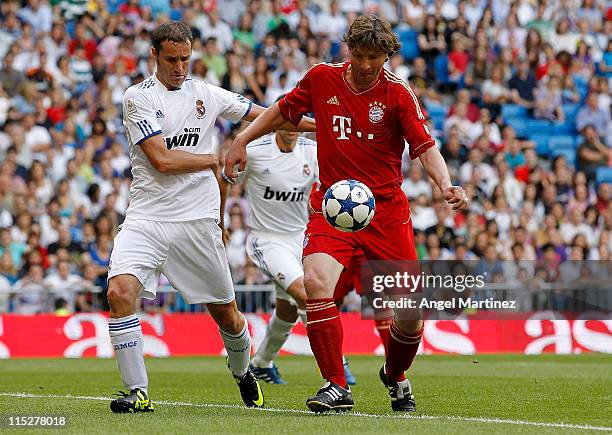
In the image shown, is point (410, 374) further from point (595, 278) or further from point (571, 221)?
point (571, 221)

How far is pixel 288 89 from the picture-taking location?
22.8 metres

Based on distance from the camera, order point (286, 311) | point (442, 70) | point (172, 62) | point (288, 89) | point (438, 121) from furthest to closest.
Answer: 1. point (442, 70)
2. point (438, 121)
3. point (288, 89)
4. point (286, 311)
5. point (172, 62)

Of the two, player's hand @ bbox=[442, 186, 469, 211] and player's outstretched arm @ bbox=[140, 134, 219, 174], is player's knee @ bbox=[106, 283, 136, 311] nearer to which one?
player's outstretched arm @ bbox=[140, 134, 219, 174]

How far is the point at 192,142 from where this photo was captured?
9.44 meters

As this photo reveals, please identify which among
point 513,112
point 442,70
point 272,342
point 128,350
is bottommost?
point 272,342

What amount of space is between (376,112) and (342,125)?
259mm

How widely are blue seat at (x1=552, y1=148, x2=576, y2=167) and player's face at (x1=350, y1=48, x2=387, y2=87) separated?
50.9ft

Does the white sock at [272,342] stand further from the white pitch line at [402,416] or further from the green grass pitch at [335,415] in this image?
the white pitch line at [402,416]

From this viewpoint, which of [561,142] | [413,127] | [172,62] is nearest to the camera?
[413,127]

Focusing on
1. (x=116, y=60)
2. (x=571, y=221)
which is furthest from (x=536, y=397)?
(x=116, y=60)

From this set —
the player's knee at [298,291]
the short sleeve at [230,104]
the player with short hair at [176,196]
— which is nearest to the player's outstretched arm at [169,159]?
the player with short hair at [176,196]

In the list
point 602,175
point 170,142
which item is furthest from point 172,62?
point 602,175

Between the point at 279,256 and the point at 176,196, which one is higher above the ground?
the point at 176,196

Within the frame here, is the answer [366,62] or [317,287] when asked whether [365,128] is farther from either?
[317,287]
